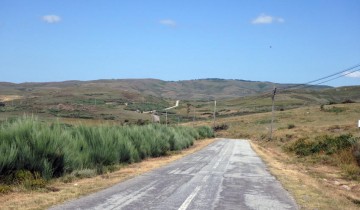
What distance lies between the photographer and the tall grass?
13.0 metres

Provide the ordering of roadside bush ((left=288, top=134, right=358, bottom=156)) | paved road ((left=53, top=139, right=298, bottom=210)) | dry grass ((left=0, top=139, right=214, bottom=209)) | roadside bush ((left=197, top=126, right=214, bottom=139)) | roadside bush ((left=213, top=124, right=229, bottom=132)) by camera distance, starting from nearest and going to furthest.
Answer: dry grass ((left=0, top=139, right=214, bottom=209)) < paved road ((left=53, top=139, right=298, bottom=210)) < roadside bush ((left=288, top=134, right=358, bottom=156)) < roadside bush ((left=197, top=126, right=214, bottom=139)) < roadside bush ((left=213, top=124, right=229, bottom=132))

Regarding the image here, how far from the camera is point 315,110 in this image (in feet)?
318

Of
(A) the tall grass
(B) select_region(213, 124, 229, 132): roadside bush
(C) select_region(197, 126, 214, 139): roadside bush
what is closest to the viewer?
(A) the tall grass

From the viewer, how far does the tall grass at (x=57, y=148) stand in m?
13.0

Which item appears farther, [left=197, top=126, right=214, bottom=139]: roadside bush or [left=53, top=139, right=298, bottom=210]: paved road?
[left=197, top=126, right=214, bottom=139]: roadside bush

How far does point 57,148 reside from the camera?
14.6 meters

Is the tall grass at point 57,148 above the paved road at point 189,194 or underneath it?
above

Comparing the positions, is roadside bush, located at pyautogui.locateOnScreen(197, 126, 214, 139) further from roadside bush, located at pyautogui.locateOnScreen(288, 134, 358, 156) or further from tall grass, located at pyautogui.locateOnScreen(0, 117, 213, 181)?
tall grass, located at pyautogui.locateOnScreen(0, 117, 213, 181)

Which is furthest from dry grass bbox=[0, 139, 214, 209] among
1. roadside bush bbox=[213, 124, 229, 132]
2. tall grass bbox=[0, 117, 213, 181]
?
roadside bush bbox=[213, 124, 229, 132]

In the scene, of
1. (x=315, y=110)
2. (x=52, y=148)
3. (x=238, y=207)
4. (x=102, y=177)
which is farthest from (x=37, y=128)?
(x=315, y=110)

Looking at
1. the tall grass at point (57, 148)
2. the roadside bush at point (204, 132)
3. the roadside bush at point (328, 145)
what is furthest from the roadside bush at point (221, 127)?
the tall grass at point (57, 148)

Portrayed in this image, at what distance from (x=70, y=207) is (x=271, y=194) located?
20.7 feet

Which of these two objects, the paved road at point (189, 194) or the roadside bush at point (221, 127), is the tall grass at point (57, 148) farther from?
the roadside bush at point (221, 127)

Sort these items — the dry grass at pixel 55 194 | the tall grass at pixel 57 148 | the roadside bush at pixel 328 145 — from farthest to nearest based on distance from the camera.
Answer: the roadside bush at pixel 328 145
the tall grass at pixel 57 148
the dry grass at pixel 55 194
